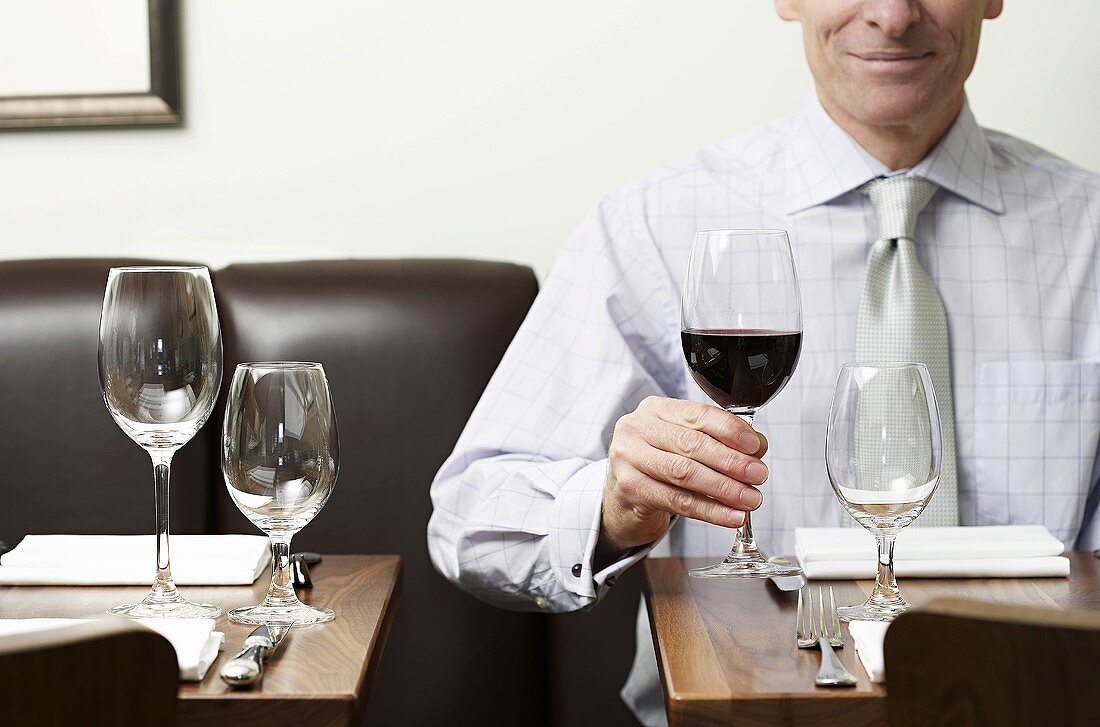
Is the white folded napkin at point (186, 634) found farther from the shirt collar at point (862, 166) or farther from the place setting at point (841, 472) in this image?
the shirt collar at point (862, 166)

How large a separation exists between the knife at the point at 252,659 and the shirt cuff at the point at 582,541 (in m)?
0.34

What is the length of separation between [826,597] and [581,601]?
0.97 feet

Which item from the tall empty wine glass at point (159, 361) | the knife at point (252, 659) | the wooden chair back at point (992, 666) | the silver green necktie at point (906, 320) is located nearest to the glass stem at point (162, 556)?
the tall empty wine glass at point (159, 361)

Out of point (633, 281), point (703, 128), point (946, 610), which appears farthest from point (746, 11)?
point (946, 610)

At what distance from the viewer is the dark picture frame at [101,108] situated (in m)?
1.70

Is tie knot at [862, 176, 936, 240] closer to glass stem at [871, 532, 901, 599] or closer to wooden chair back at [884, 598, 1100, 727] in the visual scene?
glass stem at [871, 532, 901, 599]

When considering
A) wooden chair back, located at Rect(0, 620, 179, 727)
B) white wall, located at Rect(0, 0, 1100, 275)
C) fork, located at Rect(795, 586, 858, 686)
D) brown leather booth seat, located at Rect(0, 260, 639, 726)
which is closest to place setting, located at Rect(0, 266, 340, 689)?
wooden chair back, located at Rect(0, 620, 179, 727)

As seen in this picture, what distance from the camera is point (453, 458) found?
50.8 inches

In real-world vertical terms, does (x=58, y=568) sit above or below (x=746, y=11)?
below

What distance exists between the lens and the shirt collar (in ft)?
4.50

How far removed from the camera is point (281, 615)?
0.90 meters

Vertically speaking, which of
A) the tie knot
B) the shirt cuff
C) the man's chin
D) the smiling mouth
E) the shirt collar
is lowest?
the shirt cuff

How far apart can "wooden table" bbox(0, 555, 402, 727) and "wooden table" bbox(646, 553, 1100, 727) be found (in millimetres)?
211

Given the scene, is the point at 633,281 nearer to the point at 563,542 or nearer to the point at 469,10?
the point at 563,542
